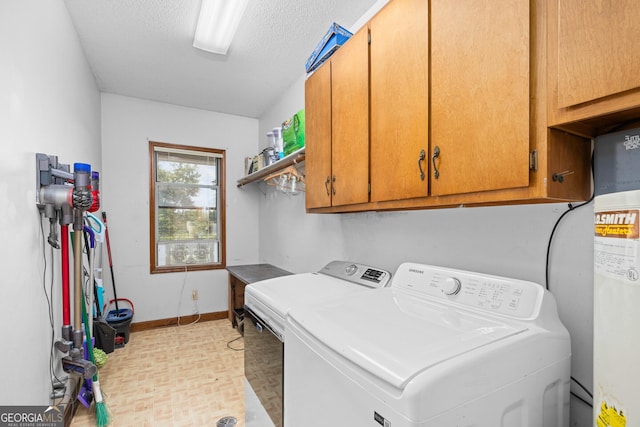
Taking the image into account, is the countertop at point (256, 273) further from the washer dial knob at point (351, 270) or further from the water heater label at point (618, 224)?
the water heater label at point (618, 224)

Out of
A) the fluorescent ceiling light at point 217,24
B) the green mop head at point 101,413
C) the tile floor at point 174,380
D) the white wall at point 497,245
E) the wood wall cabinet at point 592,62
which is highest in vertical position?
the fluorescent ceiling light at point 217,24

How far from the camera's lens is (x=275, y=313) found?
4.33 feet

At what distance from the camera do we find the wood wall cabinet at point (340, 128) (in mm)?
1468

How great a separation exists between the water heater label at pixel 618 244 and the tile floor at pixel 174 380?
82.9 inches

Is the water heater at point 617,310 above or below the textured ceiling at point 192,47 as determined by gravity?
below

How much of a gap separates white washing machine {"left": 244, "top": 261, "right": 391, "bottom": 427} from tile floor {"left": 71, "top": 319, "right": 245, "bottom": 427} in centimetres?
63

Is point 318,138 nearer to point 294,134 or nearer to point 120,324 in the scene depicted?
point 294,134

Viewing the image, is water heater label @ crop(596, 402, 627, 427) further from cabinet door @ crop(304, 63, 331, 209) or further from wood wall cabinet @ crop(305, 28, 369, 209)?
cabinet door @ crop(304, 63, 331, 209)

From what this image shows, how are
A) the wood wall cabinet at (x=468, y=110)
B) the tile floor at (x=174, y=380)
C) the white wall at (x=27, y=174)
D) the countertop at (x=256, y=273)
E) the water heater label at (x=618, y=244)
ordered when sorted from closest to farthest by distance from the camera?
the water heater label at (x=618, y=244)
the wood wall cabinet at (x=468, y=110)
the white wall at (x=27, y=174)
the tile floor at (x=174, y=380)
the countertop at (x=256, y=273)

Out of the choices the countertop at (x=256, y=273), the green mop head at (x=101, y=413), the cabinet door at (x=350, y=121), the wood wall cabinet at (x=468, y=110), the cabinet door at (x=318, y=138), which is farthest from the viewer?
the countertop at (x=256, y=273)

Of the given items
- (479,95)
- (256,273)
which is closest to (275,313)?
(479,95)

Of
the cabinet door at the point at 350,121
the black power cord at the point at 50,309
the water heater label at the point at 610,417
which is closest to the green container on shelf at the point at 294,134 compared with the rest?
the cabinet door at the point at 350,121

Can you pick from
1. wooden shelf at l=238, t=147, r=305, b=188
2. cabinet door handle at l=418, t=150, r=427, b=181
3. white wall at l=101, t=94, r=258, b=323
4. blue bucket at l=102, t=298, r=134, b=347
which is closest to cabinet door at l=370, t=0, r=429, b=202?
cabinet door handle at l=418, t=150, r=427, b=181

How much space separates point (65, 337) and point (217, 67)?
7.91ft
